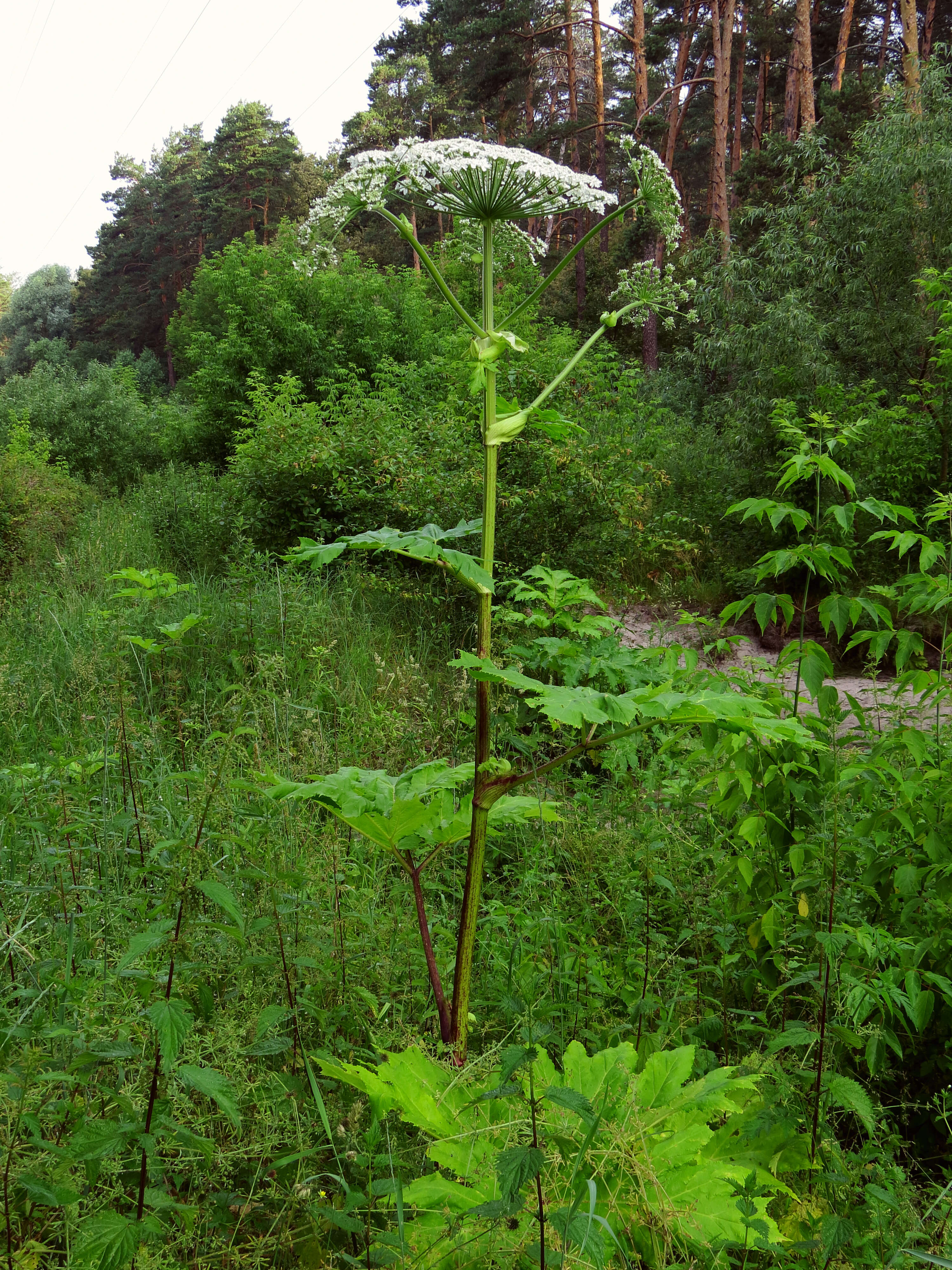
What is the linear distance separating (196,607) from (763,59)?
26.4 metres

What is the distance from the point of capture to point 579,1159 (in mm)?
1132

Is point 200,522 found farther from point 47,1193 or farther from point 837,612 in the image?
point 47,1193

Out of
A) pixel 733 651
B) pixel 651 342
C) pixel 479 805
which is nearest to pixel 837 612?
pixel 479 805

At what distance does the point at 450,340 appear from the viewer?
1367 cm

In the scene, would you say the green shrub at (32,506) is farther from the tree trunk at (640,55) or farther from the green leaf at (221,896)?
the tree trunk at (640,55)

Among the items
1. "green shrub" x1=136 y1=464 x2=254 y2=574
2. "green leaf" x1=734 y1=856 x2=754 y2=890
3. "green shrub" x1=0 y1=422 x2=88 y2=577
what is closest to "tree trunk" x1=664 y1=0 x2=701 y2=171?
"green shrub" x1=136 y1=464 x2=254 y2=574

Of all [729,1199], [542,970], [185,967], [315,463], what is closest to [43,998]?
[185,967]

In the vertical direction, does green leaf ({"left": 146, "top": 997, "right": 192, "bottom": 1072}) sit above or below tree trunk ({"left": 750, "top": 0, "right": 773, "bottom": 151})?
below

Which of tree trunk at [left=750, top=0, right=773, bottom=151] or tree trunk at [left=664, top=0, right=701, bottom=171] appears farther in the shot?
tree trunk at [left=750, top=0, right=773, bottom=151]

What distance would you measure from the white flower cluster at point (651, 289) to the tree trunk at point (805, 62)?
56.0 ft

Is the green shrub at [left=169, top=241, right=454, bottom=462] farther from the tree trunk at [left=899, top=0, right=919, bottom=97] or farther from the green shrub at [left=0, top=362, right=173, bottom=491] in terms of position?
the tree trunk at [left=899, top=0, right=919, bottom=97]

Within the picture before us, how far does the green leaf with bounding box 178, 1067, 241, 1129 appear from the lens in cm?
128

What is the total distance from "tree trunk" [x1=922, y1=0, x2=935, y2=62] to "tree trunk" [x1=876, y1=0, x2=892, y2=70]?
0.91m

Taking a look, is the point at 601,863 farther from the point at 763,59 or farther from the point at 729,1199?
the point at 763,59
